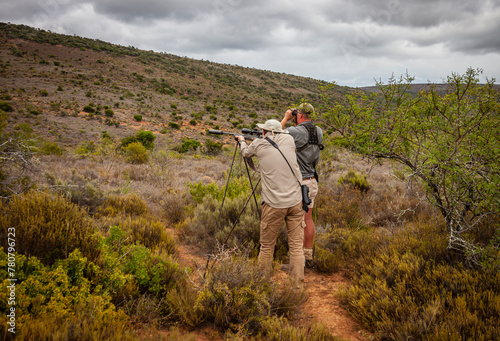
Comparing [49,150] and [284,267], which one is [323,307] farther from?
[49,150]

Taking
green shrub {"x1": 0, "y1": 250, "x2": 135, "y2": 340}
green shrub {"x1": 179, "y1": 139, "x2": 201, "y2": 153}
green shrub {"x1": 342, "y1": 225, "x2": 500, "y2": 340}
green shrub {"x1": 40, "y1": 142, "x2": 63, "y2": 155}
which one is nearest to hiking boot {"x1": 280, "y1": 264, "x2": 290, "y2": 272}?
green shrub {"x1": 342, "y1": 225, "x2": 500, "y2": 340}

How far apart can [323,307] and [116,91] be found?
3772 cm

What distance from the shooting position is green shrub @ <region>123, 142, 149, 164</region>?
469 inches

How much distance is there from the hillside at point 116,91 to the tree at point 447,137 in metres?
19.6

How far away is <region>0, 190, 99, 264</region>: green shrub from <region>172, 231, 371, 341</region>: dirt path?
1.42 m

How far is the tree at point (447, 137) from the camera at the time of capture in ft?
10.2

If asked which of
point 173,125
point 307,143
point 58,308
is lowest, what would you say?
point 58,308

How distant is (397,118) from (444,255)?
2.00 meters

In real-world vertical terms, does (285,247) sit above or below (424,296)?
below

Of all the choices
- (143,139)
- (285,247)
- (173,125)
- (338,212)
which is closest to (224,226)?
(285,247)

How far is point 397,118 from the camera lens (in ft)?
12.4

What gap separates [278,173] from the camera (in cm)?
310

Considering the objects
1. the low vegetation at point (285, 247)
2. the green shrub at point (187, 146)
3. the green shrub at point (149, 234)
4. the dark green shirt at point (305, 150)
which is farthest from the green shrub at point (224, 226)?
the green shrub at point (187, 146)

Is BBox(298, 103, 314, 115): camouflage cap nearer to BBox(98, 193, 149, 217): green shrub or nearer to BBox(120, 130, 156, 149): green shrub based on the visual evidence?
BBox(98, 193, 149, 217): green shrub
